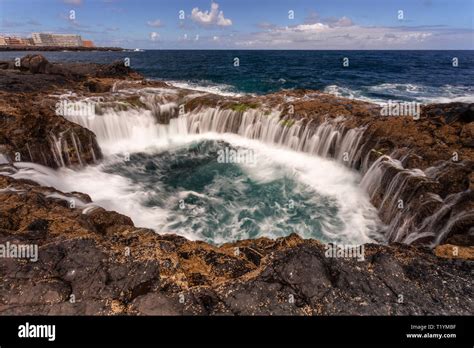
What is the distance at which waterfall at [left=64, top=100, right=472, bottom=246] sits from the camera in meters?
8.55

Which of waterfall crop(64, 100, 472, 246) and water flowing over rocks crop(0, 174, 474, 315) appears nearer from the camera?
water flowing over rocks crop(0, 174, 474, 315)

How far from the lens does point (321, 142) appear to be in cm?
1648

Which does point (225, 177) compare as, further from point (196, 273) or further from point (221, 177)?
point (196, 273)

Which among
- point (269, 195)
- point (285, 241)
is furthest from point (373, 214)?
point (285, 241)

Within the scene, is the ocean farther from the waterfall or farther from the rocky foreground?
the rocky foreground

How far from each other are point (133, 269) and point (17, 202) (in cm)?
416

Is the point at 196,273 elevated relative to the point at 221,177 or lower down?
lower down

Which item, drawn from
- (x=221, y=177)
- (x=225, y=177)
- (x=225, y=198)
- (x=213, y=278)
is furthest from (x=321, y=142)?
(x=213, y=278)

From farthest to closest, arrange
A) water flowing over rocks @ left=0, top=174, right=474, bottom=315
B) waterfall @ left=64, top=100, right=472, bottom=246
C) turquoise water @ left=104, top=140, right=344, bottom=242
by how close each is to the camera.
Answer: turquoise water @ left=104, top=140, right=344, bottom=242 → waterfall @ left=64, top=100, right=472, bottom=246 → water flowing over rocks @ left=0, top=174, right=474, bottom=315

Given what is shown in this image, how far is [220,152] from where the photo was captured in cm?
1831

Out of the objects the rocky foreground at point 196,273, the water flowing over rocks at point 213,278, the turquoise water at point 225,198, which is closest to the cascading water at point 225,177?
the turquoise water at point 225,198

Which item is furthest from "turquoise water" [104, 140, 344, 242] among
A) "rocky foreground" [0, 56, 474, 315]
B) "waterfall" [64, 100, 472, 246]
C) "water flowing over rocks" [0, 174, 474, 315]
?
"water flowing over rocks" [0, 174, 474, 315]
